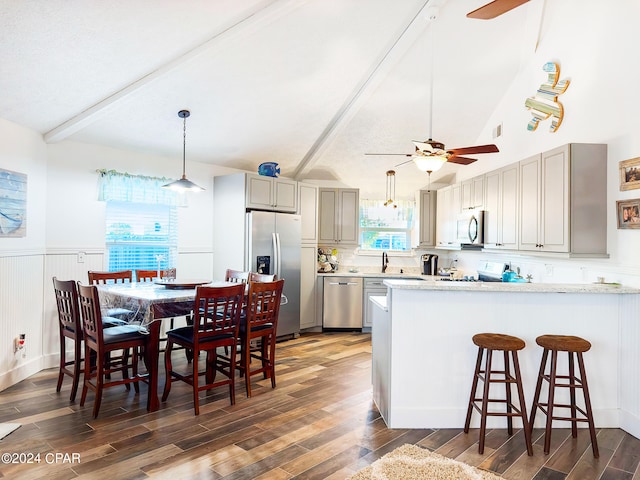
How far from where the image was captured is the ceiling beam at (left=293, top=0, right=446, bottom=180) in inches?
149

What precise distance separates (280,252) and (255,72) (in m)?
2.29

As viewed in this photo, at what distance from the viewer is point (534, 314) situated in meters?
3.08

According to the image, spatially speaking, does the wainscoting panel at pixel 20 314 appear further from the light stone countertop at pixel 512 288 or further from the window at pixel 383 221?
the window at pixel 383 221

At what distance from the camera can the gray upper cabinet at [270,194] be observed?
5254mm

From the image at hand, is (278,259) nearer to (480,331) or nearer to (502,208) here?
(502,208)

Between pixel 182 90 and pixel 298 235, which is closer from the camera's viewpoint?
pixel 182 90

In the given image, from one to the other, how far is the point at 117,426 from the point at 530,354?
2939 millimetres

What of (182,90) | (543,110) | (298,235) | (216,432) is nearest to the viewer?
(216,432)

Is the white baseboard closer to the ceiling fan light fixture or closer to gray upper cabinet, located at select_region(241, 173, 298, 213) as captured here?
gray upper cabinet, located at select_region(241, 173, 298, 213)

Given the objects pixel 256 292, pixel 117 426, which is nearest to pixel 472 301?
pixel 256 292

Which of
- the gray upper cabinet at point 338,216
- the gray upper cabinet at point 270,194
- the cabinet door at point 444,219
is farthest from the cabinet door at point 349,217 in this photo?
the cabinet door at point 444,219

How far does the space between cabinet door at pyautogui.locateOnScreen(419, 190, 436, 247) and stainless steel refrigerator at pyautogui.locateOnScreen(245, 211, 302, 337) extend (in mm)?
1900

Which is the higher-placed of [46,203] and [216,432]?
[46,203]

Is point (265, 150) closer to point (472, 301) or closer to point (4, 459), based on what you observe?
point (472, 301)
